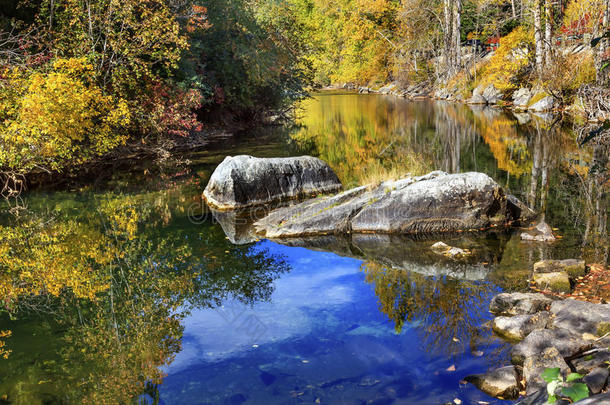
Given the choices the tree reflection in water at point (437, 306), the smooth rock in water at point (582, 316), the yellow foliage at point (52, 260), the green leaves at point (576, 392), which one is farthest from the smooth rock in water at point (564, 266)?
the yellow foliage at point (52, 260)

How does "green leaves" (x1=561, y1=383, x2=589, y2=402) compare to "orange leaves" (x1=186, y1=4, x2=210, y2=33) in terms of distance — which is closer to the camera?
"green leaves" (x1=561, y1=383, x2=589, y2=402)

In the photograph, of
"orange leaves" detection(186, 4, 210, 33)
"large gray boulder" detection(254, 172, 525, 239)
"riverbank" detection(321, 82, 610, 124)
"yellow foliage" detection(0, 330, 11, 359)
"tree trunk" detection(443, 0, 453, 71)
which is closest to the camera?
"yellow foliage" detection(0, 330, 11, 359)

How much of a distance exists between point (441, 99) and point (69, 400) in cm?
4250

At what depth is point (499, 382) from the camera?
5.46m

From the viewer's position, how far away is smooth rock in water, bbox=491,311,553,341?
21.5ft

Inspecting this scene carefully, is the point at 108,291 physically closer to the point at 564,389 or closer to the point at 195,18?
the point at 564,389

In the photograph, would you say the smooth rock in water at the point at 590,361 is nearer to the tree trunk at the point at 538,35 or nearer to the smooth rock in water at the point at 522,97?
the tree trunk at the point at 538,35

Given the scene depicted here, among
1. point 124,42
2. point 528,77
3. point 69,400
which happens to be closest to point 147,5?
point 124,42

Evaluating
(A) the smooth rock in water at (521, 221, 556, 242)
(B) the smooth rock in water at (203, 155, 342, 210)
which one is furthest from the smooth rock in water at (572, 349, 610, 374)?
(B) the smooth rock in water at (203, 155, 342, 210)

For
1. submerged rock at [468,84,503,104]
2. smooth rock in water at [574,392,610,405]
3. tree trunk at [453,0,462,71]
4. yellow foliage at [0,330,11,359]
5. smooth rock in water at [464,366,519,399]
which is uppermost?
tree trunk at [453,0,462,71]

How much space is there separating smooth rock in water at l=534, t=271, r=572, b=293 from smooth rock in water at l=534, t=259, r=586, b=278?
1.14 ft

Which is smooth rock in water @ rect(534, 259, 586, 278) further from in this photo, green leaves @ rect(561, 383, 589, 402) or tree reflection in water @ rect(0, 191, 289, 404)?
green leaves @ rect(561, 383, 589, 402)

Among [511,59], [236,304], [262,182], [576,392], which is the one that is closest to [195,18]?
[262,182]

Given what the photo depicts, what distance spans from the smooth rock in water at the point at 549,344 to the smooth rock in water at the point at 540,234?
14.0ft
